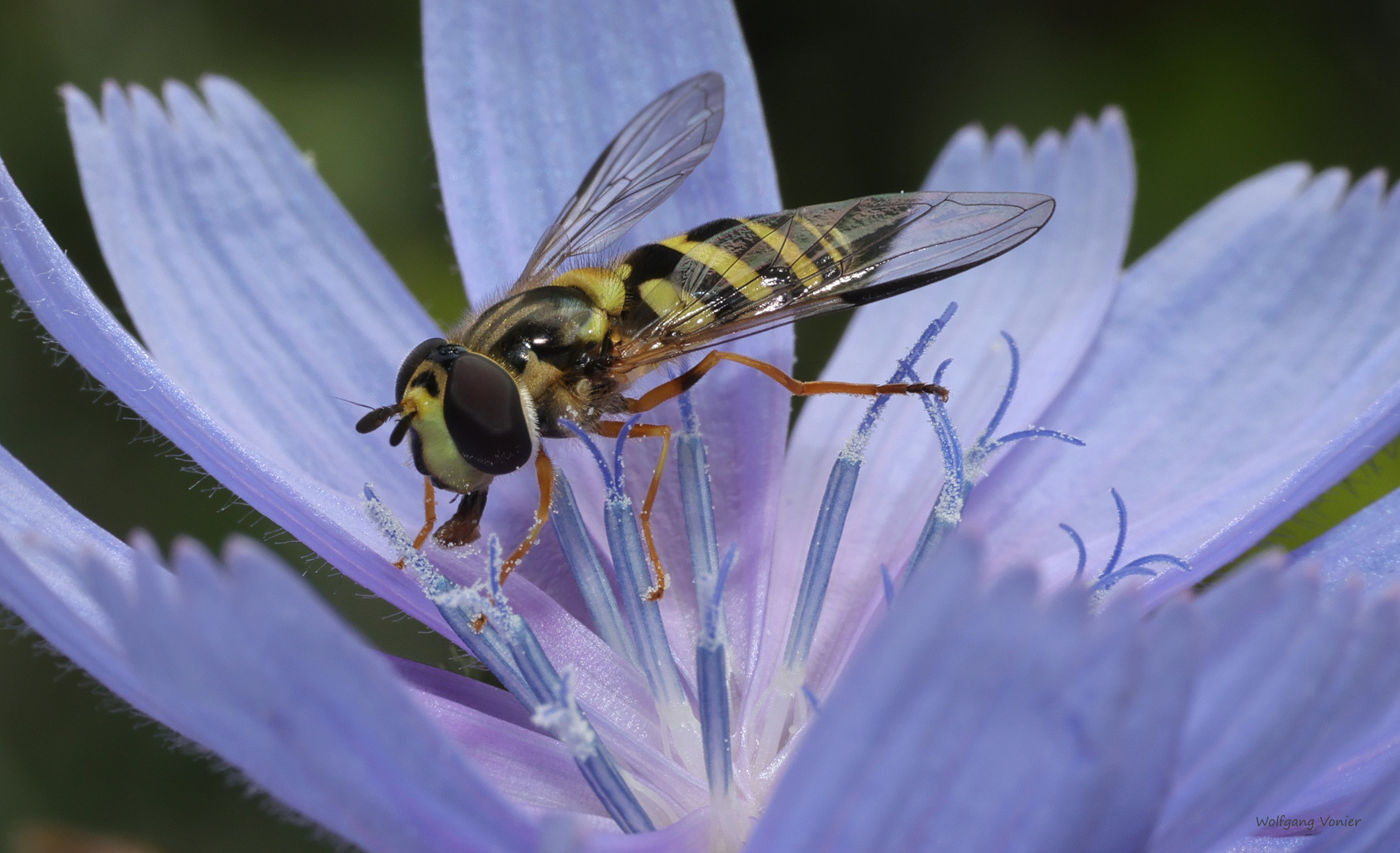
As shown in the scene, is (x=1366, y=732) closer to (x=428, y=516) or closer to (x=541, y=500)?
(x=541, y=500)

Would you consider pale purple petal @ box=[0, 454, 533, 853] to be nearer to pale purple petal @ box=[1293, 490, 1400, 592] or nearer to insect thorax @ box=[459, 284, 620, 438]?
insect thorax @ box=[459, 284, 620, 438]

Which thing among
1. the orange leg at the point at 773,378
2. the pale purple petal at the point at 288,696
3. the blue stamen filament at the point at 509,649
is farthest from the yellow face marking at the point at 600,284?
the pale purple petal at the point at 288,696

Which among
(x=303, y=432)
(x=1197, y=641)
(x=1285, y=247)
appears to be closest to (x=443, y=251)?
(x=303, y=432)

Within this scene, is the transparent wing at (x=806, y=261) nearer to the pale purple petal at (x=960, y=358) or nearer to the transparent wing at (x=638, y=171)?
the transparent wing at (x=638, y=171)

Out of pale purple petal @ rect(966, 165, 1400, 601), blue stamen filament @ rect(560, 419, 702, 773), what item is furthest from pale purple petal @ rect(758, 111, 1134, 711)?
blue stamen filament @ rect(560, 419, 702, 773)

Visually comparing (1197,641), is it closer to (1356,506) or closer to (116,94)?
(1356,506)

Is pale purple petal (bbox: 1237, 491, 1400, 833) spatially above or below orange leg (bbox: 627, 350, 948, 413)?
below

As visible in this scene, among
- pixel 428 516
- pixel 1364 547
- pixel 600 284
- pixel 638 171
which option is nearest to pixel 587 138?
pixel 638 171
